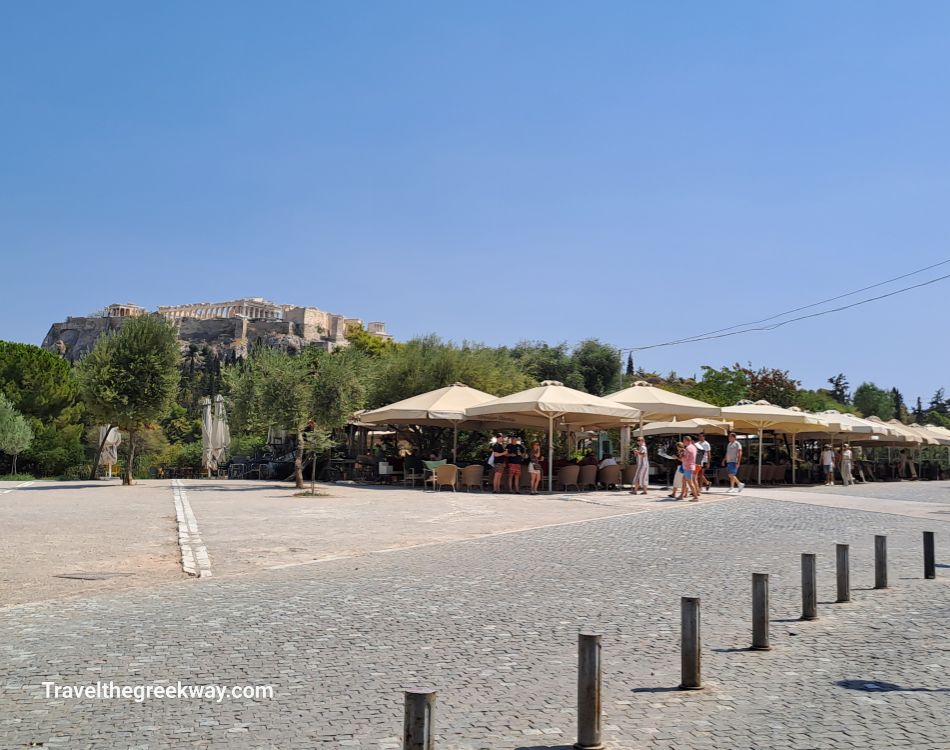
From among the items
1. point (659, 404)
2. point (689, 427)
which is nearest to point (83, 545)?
point (659, 404)

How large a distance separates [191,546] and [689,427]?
21108 millimetres

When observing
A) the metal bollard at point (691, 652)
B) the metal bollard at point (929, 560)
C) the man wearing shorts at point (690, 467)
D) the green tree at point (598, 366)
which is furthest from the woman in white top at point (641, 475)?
the green tree at point (598, 366)

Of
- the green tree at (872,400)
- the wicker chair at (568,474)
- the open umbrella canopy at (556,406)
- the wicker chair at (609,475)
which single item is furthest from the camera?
the green tree at (872,400)

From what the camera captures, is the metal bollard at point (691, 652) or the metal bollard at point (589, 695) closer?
the metal bollard at point (589, 695)

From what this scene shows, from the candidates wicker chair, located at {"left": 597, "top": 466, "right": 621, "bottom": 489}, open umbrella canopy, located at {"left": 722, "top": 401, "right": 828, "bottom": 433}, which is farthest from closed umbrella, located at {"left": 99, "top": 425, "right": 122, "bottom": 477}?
open umbrella canopy, located at {"left": 722, "top": 401, "right": 828, "bottom": 433}

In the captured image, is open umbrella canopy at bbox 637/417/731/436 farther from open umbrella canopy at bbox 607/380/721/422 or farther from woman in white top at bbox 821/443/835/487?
woman in white top at bbox 821/443/835/487

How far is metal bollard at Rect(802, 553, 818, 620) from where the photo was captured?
7371mm

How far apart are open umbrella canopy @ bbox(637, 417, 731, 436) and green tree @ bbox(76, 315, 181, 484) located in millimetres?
15828

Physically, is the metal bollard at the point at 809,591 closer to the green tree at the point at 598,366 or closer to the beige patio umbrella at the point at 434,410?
the beige patio umbrella at the point at 434,410

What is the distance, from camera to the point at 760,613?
6348mm

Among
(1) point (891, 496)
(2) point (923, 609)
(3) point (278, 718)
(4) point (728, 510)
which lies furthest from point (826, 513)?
(3) point (278, 718)

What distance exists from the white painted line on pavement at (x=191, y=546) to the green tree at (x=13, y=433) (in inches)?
715

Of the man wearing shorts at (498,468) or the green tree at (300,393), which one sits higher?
the green tree at (300,393)

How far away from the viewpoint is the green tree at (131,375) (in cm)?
2483
